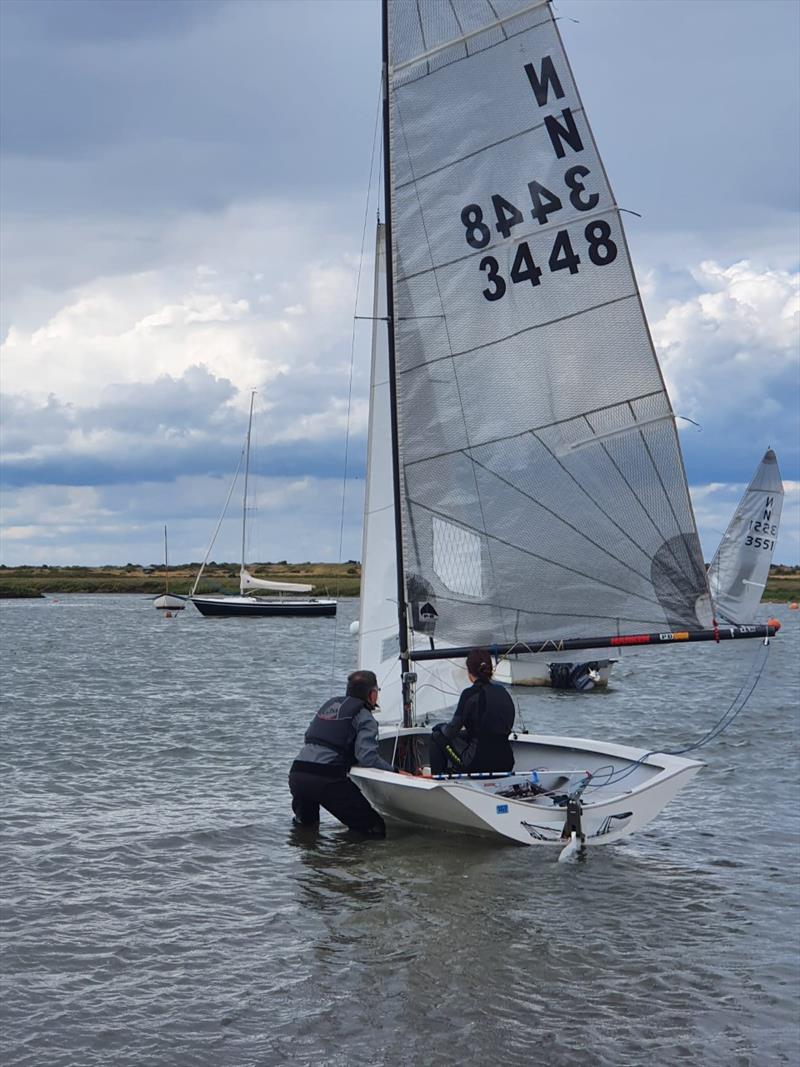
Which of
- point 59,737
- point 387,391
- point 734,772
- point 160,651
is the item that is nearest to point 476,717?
point 387,391

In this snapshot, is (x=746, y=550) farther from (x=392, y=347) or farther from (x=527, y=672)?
(x=392, y=347)

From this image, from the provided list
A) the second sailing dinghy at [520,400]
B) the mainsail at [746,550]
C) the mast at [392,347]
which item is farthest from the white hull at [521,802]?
the mainsail at [746,550]

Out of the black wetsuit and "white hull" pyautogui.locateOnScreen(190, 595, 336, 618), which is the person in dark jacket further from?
"white hull" pyautogui.locateOnScreen(190, 595, 336, 618)

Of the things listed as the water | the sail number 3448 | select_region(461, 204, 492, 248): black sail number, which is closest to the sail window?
the sail number 3448

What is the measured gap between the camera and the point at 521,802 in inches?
473

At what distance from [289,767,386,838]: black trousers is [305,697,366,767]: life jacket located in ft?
0.95

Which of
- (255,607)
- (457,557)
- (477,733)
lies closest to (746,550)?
(457,557)

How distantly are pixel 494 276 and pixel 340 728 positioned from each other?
16.3ft

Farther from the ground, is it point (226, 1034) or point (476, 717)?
point (476, 717)

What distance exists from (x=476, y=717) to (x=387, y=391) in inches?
176

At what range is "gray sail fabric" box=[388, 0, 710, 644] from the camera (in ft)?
41.5

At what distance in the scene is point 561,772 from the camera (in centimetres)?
1316

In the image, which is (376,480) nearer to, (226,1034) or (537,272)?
(537,272)

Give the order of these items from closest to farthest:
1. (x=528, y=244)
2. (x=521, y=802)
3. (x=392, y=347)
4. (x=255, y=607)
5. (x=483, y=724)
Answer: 1. (x=521, y=802)
2. (x=483, y=724)
3. (x=528, y=244)
4. (x=392, y=347)
5. (x=255, y=607)
